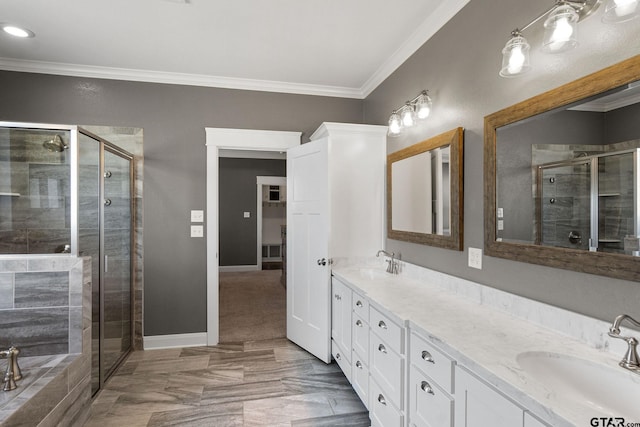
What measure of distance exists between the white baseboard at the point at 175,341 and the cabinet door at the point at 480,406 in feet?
8.79

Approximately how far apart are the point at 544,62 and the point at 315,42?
1.65 meters

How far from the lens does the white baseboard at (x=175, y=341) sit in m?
3.11

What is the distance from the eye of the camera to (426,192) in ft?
7.52

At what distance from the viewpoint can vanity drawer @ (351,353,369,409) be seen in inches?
79.0

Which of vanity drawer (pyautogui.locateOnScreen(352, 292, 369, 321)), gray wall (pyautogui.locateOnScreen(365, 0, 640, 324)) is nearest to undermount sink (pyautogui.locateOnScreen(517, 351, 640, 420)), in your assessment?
gray wall (pyautogui.locateOnScreen(365, 0, 640, 324))

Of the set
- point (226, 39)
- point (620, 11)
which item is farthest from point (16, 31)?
point (620, 11)

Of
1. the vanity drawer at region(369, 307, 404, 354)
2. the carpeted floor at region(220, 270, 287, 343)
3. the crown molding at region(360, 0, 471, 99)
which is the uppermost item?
the crown molding at region(360, 0, 471, 99)

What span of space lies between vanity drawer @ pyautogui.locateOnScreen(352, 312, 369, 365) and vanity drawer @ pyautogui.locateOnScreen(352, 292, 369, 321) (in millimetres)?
32

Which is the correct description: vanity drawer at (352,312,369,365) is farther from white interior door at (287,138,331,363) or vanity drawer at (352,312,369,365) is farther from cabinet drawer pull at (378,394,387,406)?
white interior door at (287,138,331,363)

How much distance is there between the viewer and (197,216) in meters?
3.20

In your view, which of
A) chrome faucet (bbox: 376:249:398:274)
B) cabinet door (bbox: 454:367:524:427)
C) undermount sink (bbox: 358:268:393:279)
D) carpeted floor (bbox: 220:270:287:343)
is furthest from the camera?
carpeted floor (bbox: 220:270:287:343)

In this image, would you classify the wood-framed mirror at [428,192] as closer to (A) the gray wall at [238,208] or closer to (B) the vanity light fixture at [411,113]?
(B) the vanity light fixture at [411,113]

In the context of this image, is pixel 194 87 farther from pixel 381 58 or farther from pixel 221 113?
pixel 381 58

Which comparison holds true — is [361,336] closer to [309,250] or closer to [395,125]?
[309,250]
